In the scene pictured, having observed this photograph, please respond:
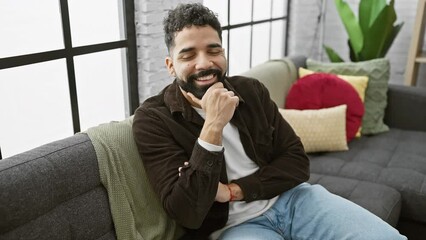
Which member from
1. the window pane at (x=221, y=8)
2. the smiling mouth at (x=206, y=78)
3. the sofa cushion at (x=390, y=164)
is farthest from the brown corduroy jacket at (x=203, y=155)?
the window pane at (x=221, y=8)

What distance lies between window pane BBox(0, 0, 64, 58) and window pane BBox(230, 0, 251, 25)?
4.58ft

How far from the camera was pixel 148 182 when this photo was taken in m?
1.39

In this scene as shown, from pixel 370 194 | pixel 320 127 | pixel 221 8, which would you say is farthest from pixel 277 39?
pixel 370 194

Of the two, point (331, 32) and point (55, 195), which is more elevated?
point (331, 32)

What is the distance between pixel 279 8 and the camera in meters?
3.47

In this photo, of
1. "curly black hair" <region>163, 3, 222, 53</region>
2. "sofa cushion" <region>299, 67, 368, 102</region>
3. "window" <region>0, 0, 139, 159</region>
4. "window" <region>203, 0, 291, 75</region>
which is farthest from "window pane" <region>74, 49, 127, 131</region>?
"sofa cushion" <region>299, 67, 368, 102</region>

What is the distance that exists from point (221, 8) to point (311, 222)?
64.6 inches

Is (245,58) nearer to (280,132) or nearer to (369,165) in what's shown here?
(369,165)

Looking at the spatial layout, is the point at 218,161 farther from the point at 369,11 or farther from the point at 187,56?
the point at 369,11

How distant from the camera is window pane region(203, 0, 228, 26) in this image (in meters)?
2.50

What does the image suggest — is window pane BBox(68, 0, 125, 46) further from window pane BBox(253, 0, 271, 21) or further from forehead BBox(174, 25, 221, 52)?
window pane BBox(253, 0, 271, 21)

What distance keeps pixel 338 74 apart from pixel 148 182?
1.72 meters

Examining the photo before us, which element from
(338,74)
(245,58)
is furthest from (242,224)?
(245,58)

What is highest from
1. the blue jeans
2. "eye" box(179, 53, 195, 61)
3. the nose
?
"eye" box(179, 53, 195, 61)
